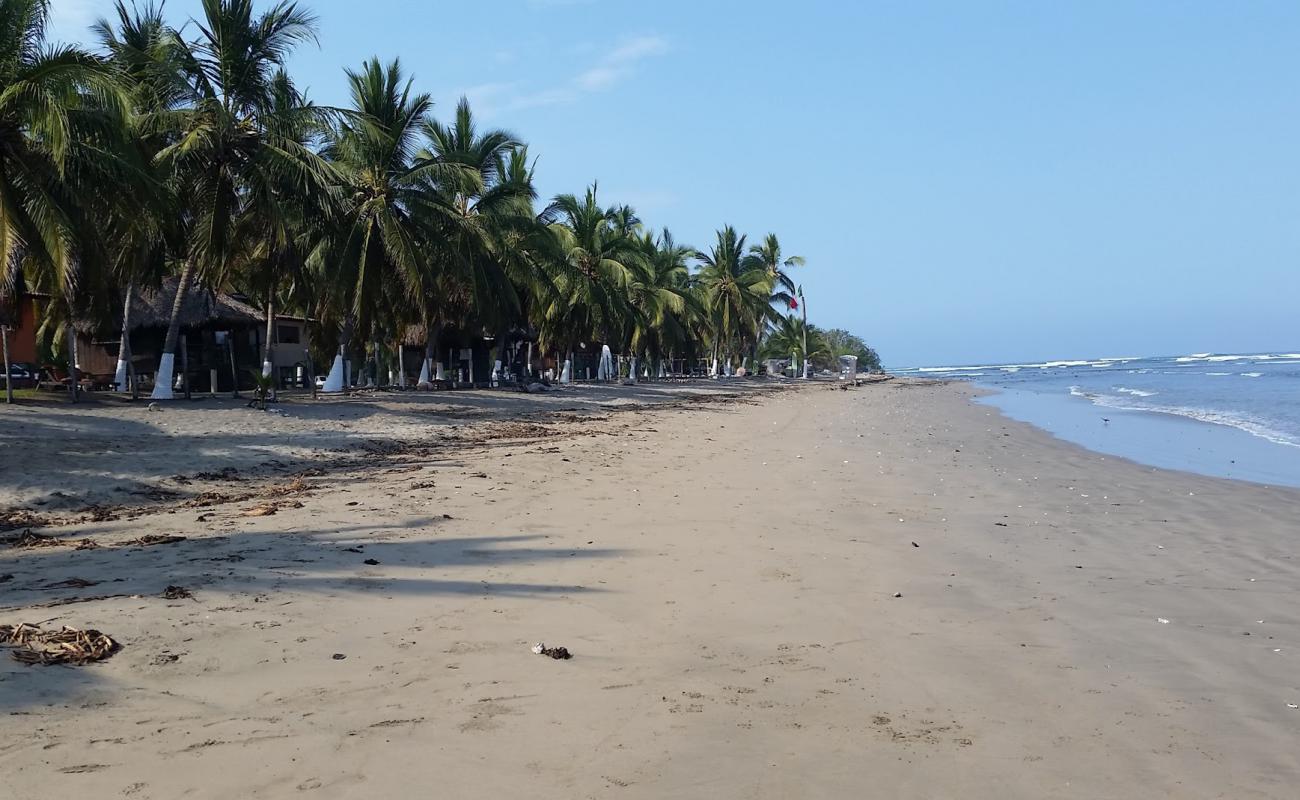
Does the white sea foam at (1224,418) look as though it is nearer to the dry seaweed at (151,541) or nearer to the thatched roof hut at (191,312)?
the dry seaweed at (151,541)

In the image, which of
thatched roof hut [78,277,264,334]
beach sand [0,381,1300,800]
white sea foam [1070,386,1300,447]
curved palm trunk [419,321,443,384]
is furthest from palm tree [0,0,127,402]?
white sea foam [1070,386,1300,447]

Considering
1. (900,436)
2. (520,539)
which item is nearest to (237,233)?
(900,436)

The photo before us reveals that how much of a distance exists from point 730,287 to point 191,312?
1378 inches

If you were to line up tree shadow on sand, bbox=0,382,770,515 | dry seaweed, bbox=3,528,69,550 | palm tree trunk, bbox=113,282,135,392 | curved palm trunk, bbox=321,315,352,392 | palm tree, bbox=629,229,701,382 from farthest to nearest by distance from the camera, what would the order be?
palm tree, bbox=629,229,701,382
curved palm trunk, bbox=321,315,352,392
palm tree trunk, bbox=113,282,135,392
tree shadow on sand, bbox=0,382,770,515
dry seaweed, bbox=3,528,69,550

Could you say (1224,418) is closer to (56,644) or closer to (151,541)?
(151,541)

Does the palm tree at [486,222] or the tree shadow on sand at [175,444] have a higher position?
the palm tree at [486,222]

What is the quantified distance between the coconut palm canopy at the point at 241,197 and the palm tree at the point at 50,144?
0.03 metres

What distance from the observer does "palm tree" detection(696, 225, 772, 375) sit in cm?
5678

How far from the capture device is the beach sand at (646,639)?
3.16m

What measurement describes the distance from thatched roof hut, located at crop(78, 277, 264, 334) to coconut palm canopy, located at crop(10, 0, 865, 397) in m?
0.06

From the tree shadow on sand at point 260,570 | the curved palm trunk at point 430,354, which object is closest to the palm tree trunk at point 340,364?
the curved palm trunk at point 430,354

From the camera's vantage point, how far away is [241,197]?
2020 cm

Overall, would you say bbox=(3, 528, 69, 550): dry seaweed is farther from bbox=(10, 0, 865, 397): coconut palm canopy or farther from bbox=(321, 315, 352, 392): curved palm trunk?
bbox=(321, 315, 352, 392): curved palm trunk

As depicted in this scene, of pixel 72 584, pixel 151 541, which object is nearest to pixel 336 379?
pixel 151 541
